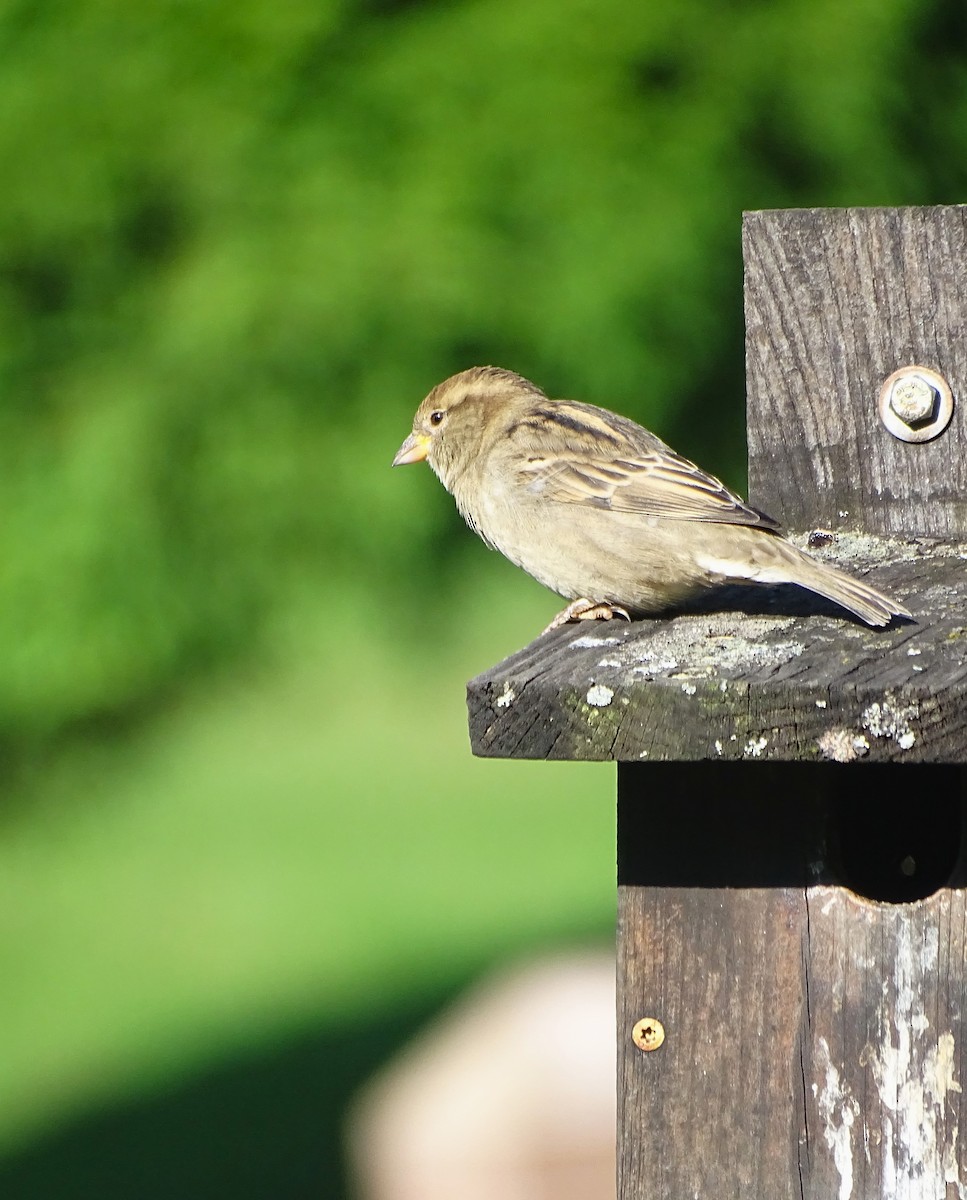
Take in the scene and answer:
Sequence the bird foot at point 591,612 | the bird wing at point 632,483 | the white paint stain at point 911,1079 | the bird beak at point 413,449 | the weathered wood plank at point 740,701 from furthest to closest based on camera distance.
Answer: the bird beak at point 413,449
the bird wing at point 632,483
the bird foot at point 591,612
the white paint stain at point 911,1079
the weathered wood plank at point 740,701

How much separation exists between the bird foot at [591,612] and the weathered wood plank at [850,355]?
1.08 feet

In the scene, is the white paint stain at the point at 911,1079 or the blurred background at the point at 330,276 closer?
the white paint stain at the point at 911,1079

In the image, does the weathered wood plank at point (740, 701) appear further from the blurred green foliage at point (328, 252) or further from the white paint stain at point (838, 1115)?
the blurred green foliage at point (328, 252)

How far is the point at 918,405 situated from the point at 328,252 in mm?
1409

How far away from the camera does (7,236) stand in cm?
424

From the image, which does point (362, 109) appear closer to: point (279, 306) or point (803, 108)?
point (279, 306)

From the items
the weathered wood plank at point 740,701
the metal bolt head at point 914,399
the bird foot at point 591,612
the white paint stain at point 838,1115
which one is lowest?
the white paint stain at point 838,1115

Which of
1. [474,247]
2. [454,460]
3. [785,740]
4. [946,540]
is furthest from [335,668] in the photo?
[785,740]

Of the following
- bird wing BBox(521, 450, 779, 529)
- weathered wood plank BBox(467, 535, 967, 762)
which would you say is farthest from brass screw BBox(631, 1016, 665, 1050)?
bird wing BBox(521, 450, 779, 529)

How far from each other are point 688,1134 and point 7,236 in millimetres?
2521

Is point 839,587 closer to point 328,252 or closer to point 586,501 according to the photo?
point 586,501

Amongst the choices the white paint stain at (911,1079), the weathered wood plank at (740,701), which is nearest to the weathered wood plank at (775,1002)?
the white paint stain at (911,1079)

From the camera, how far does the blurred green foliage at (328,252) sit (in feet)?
13.5

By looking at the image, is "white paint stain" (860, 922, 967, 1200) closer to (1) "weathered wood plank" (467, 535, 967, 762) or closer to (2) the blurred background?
(1) "weathered wood plank" (467, 535, 967, 762)
